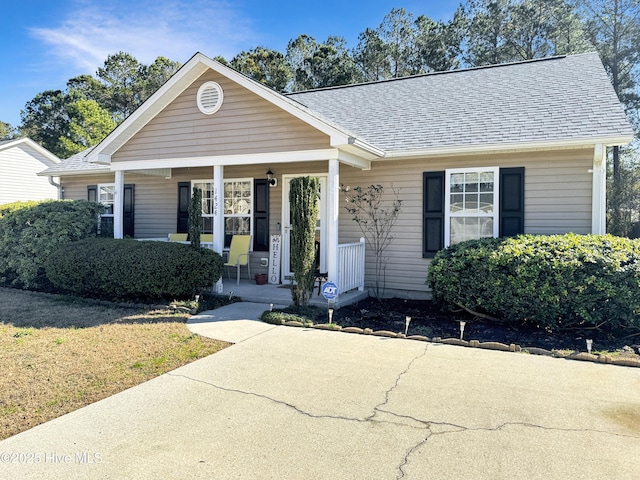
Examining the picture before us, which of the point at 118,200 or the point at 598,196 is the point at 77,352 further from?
the point at 598,196

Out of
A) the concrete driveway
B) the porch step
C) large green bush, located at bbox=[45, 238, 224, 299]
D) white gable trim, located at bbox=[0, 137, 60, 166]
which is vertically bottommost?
the concrete driveway

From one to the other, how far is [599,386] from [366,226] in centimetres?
519

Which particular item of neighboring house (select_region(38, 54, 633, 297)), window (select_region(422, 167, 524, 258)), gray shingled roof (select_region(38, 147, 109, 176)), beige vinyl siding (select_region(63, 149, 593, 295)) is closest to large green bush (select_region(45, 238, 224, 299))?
neighboring house (select_region(38, 54, 633, 297))

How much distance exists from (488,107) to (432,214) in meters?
2.50

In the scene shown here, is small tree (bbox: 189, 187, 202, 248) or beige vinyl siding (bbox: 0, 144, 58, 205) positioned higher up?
beige vinyl siding (bbox: 0, 144, 58, 205)

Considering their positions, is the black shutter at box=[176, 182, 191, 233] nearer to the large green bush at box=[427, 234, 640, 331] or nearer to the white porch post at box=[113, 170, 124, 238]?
the white porch post at box=[113, 170, 124, 238]

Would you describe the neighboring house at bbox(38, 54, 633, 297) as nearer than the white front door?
Yes

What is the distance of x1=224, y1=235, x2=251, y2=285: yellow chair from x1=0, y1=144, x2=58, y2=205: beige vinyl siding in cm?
1345

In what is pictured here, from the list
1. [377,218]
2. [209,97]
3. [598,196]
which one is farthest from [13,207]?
[598,196]

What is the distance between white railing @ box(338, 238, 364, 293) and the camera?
7.51 m

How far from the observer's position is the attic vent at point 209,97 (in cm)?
802

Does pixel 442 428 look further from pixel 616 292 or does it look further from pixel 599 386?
pixel 616 292

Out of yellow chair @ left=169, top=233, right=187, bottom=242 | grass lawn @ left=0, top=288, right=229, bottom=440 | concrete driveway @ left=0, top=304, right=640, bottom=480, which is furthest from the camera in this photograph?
yellow chair @ left=169, top=233, right=187, bottom=242

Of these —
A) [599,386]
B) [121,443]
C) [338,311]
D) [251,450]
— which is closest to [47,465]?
[121,443]
